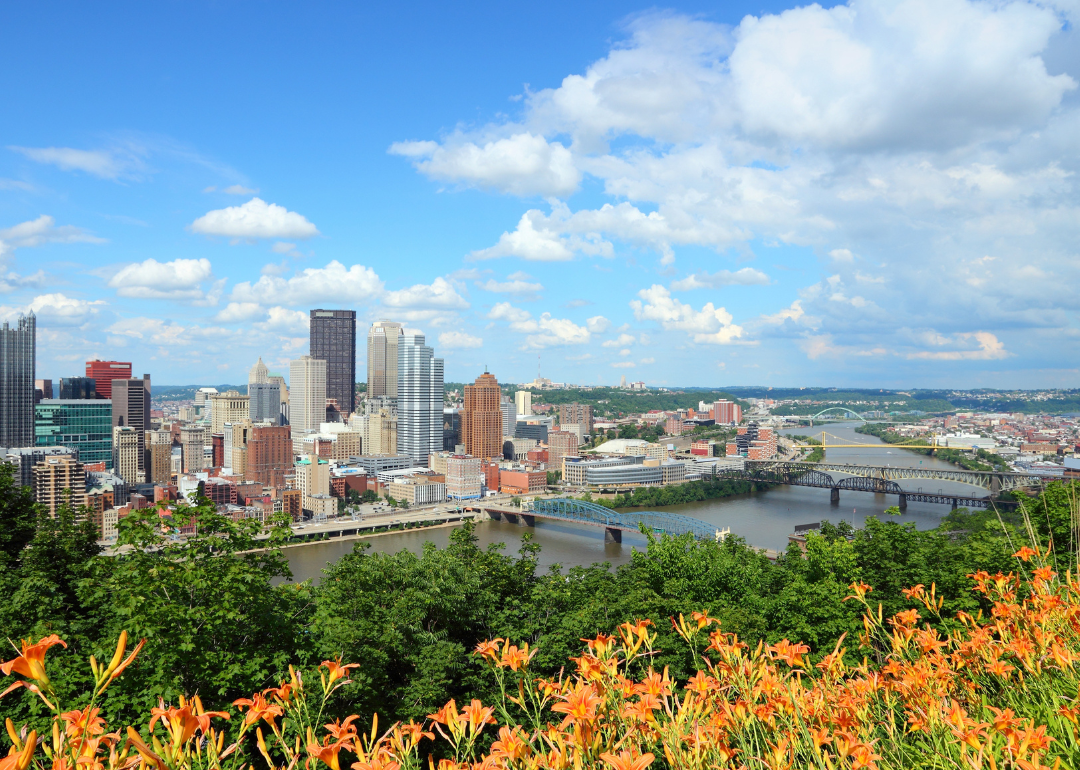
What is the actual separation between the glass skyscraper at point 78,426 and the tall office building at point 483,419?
2234 cm

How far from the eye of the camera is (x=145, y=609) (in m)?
3.92

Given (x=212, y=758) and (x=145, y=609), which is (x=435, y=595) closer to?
(x=145, y=609)

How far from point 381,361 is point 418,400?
116 feet

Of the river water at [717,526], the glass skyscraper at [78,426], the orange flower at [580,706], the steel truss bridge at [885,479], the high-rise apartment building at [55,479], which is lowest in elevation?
the river water at [717,526]

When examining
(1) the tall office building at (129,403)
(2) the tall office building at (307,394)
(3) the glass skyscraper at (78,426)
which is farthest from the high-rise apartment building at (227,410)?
(3) the glass skyscraper at (78,426)

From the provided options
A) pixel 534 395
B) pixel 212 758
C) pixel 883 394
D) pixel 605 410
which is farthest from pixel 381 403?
pixel 883 394

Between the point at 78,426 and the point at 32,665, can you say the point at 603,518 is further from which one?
the point at 78,426

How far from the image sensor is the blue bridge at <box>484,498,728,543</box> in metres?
23.6

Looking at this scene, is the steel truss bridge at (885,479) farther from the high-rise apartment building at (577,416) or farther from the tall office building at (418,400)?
the high-rise apartment building at (577,416)

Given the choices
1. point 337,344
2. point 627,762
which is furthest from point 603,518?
point 337,344

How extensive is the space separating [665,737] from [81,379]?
2182 inches

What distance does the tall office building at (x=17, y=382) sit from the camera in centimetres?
3934

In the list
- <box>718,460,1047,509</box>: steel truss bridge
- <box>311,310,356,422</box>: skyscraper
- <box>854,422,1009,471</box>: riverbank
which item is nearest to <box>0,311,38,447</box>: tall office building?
<box>311,310,356,422</box>: skyscraper

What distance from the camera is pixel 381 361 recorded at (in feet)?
277
